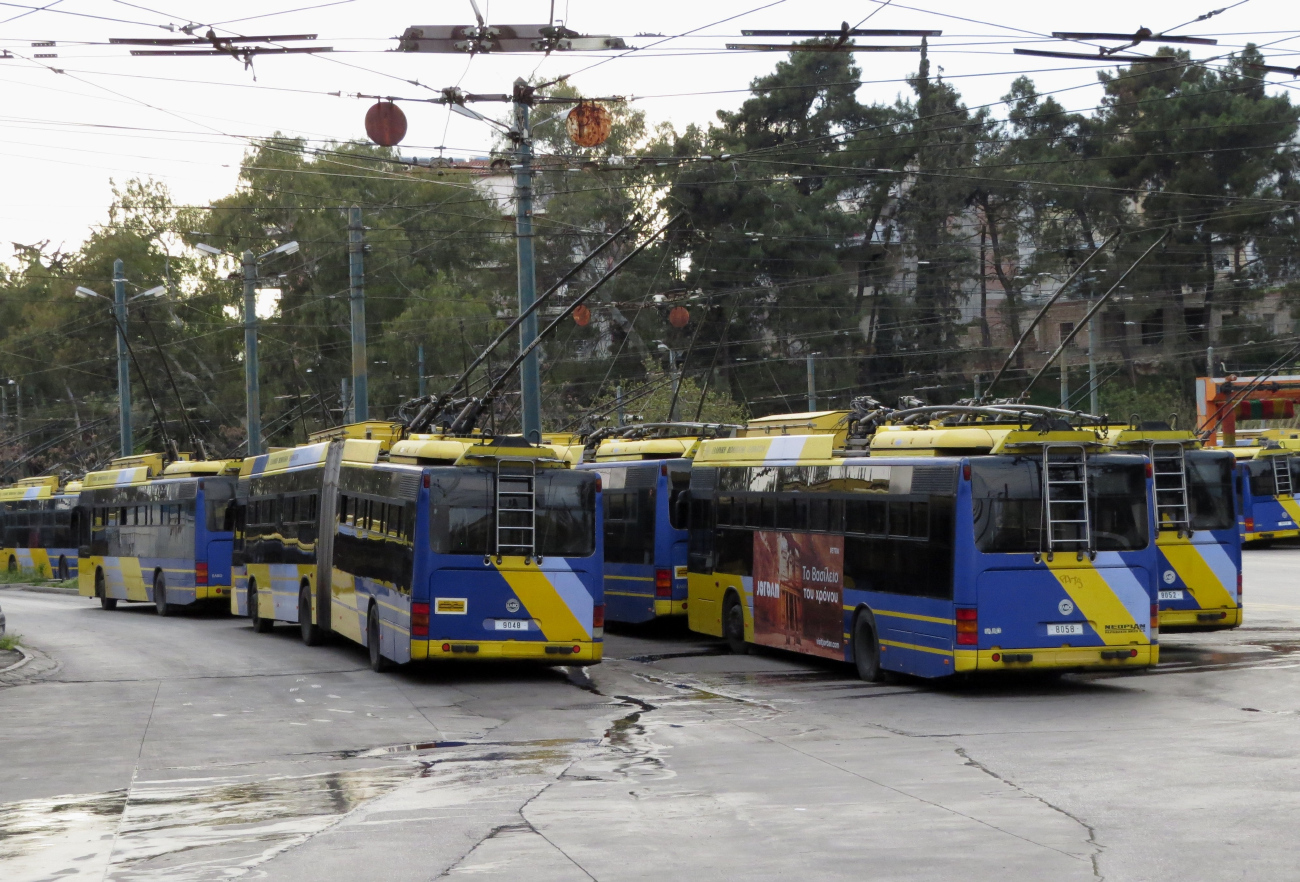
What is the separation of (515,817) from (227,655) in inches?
584

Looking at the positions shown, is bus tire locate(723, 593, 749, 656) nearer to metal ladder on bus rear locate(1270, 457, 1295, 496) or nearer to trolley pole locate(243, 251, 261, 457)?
trolley pole locate(243, 251, 261, 457)

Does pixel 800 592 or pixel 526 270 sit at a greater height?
pixel 526 270

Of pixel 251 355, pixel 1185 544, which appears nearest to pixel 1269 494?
pixel 251 355

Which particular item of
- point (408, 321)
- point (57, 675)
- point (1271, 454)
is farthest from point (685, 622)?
point (408, 321)

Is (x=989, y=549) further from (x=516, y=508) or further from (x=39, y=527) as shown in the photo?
(x=39, y=527)

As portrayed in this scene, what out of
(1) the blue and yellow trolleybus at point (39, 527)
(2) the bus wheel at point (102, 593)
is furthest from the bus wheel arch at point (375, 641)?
(1) the blue and yellow trolleybus at point (39, 527)

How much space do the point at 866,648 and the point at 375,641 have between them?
6.23 metres

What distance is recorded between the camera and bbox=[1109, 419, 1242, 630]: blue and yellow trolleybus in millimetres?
20688

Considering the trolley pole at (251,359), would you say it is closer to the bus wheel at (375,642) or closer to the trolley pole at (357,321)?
the trolley pole at (357,321)

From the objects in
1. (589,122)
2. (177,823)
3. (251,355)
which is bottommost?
(177,823)

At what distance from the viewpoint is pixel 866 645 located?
61.0 feet

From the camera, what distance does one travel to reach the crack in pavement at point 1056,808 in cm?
852

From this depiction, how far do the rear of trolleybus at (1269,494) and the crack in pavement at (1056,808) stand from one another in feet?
126

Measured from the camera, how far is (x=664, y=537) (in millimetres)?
24938
